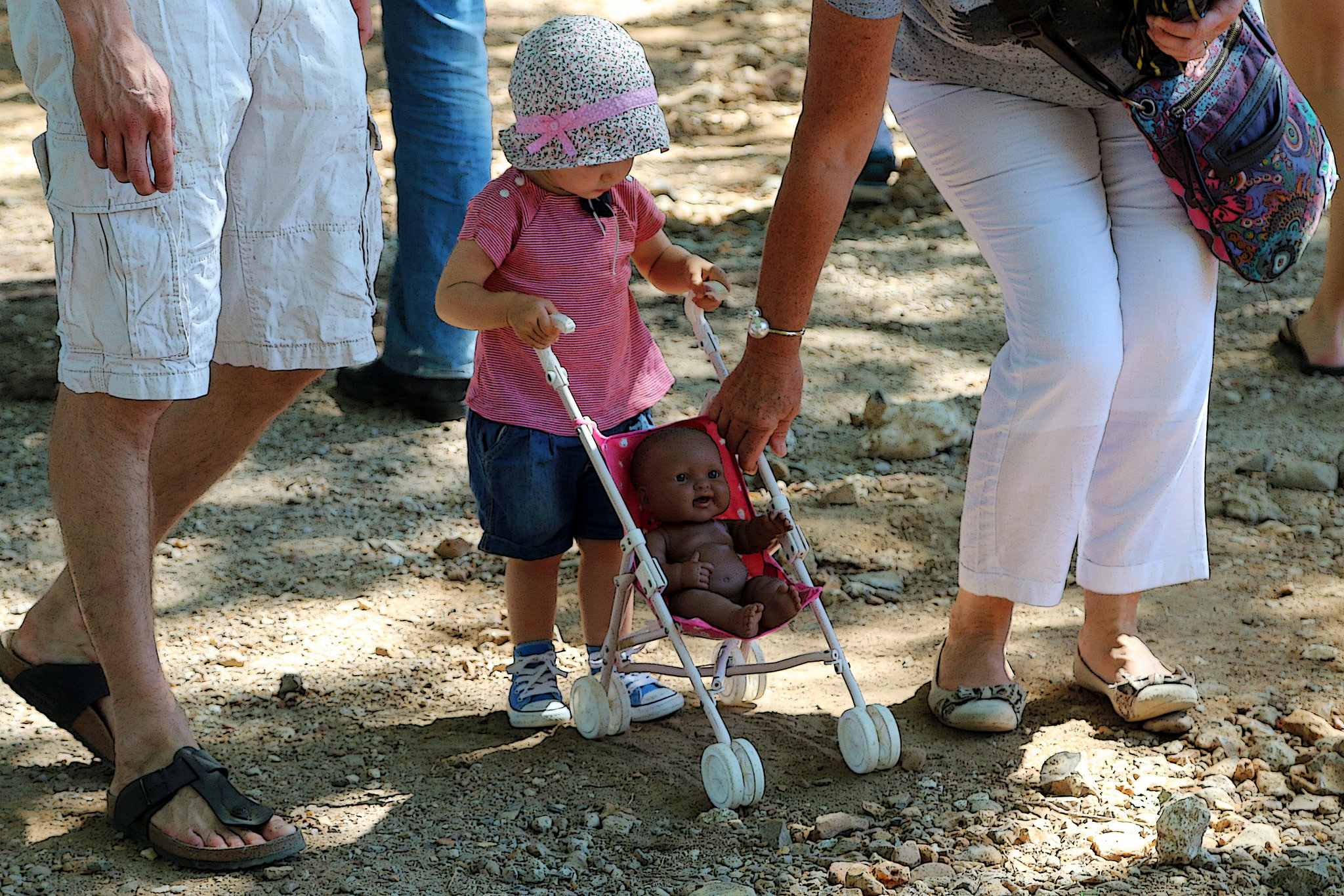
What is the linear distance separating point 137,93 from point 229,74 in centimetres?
24

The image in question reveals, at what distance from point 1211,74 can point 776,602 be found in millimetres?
1254

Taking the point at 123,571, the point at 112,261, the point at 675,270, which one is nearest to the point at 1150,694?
the point at 675,270

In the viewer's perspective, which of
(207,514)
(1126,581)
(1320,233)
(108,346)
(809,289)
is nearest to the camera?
(108,346)

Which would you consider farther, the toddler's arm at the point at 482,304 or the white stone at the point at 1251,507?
the white stone at the point at 1251,507

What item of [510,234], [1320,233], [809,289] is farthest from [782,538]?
[1320,233]

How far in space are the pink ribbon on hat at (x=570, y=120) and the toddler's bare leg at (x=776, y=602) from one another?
925 millimetres

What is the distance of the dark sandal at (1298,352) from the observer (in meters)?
4.68

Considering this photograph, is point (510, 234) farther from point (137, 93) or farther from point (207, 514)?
point (207, 514)

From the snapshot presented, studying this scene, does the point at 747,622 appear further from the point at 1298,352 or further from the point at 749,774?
the point at 1298,352

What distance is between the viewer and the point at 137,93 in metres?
2.20

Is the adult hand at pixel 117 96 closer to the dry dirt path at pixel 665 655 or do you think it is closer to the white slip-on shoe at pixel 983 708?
the dry dirt path at pixel 665 655

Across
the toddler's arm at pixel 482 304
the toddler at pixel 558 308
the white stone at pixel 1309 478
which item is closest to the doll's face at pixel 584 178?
the toddler at pixel 558 308

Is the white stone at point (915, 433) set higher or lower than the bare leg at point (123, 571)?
lower

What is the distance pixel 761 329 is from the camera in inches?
100
